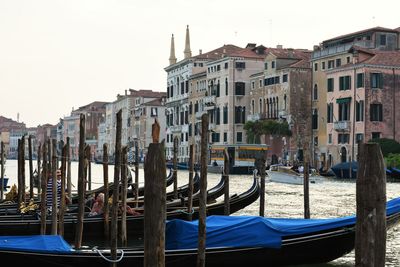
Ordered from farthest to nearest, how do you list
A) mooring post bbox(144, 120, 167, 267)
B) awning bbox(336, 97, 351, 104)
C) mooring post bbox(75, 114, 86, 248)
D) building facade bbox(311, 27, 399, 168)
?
building facade bbox(311, 27, 399, 168) → awning bbox(336, 97, 351, 104) → mooring post bbox(75, 114, 86, 248) → mooring post bbox(144, 120, 167, 267)

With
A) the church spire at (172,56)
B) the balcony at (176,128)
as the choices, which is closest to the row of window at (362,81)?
the balcony at (176,128)

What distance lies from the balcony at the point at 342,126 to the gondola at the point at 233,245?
21.4m

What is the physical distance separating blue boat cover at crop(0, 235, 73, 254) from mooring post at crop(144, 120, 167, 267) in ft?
7.52

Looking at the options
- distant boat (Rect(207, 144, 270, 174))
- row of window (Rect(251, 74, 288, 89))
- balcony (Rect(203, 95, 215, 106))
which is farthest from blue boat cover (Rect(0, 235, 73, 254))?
balcony (Rect(203, 95, 215, 106))

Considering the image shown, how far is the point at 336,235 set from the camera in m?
7.13

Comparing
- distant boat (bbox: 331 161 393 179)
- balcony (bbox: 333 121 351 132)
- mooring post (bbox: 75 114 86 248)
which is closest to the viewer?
mooring post (bbox: 75 114 86 248)

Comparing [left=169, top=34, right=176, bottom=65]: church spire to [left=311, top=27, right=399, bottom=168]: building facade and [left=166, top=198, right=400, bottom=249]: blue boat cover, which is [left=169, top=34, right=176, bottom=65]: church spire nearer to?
[left=311, top=27, right=399, bottom=168]: building facade

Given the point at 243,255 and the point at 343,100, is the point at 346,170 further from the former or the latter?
the point at 243,255

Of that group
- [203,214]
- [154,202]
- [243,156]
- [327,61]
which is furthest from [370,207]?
[243,156]

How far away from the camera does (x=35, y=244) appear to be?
19.8 ft

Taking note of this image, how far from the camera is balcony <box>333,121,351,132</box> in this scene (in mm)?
28328

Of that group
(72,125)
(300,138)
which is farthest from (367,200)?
(72,125)

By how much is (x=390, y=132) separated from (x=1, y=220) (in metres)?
21.4

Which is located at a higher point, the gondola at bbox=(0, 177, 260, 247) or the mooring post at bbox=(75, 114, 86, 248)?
the mooring post at bbox=(75, 114, 86, 248)
